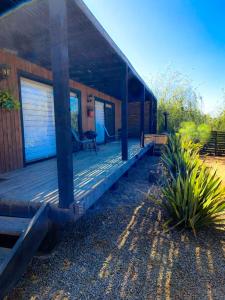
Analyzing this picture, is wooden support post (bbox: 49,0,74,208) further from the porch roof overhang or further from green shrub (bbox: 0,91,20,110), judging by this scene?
green shrub (bbox: 0,91,20,110)

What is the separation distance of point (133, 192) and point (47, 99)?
2910 millimetres

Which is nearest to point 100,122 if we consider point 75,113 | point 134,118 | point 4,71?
point 75,113

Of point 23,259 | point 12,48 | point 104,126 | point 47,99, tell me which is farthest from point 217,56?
point 23,259

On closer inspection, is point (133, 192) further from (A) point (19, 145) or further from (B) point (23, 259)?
(B) point (23, 259)

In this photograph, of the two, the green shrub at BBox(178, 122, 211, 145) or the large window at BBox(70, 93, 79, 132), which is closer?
the large window at BBox(70, 93, 79, 132)

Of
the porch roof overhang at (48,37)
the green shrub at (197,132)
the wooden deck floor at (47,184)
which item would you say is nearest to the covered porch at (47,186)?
the wooden deck floor at (47,184)

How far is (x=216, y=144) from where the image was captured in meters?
9.02

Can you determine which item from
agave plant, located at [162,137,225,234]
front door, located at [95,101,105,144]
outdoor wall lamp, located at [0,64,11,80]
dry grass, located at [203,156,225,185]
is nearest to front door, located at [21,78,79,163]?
outdoor wall lamp, located at [0,64,11,80]

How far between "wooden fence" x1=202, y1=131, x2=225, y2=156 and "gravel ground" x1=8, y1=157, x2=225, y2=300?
7534 mm

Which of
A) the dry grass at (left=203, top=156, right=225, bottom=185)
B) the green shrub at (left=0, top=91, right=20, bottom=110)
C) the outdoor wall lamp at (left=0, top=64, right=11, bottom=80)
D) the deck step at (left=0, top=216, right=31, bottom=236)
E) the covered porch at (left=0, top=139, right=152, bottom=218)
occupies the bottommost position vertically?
the dry grass at (left=203, top=156, right=225, bottom=185)

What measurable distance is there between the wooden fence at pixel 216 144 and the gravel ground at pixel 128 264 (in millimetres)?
7534

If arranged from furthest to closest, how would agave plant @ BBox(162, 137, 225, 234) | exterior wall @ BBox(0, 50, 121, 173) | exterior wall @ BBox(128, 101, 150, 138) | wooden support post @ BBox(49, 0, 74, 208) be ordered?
exterior wall @ BBox(128, 101, 150, 138)
exterior wall @ BBox(0, 50, 121, 173)
agave plant @ BBox(162, 137, 225, 234)
wooden support post @ BBox(49, 0, 74, 208)

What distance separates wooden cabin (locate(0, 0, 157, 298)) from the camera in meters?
1.70

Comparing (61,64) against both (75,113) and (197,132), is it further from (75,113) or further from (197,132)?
(197,132)
